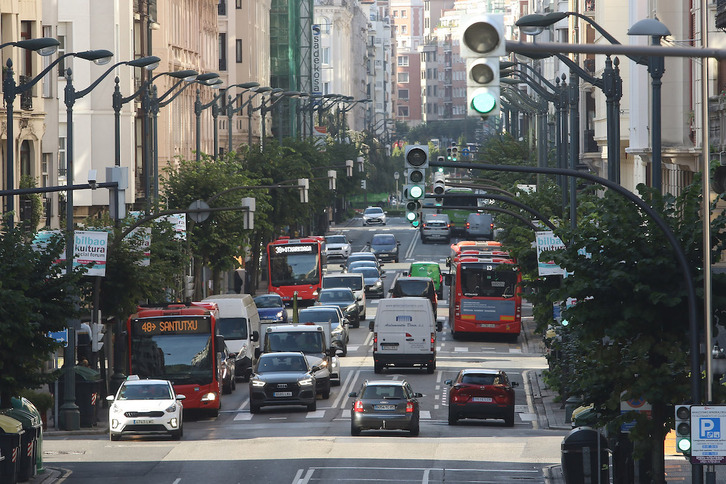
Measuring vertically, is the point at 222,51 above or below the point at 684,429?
above

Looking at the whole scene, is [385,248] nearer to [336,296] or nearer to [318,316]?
[336,296]

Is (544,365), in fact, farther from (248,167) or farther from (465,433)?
(248,167)

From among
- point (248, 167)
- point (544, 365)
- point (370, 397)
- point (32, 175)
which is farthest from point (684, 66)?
point (248, 167)

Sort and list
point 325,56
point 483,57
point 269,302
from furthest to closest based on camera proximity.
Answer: point 325,56
point 269,302
point 483,57

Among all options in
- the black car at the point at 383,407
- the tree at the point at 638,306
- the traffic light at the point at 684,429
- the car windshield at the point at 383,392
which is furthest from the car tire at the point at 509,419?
the traffic light at the point at 684,429

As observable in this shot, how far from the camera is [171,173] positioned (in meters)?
63.2

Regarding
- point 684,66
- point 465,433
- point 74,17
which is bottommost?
point 465,433

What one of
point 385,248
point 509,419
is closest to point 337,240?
point 385,248

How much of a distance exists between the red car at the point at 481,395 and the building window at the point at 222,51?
66730 mm

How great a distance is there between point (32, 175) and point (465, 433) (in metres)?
18.8

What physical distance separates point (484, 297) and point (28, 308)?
109 feet

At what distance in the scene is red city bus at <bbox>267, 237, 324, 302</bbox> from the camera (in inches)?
2719

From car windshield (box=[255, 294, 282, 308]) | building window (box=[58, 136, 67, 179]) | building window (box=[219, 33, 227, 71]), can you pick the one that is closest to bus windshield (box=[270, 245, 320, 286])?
car windshield (box=[255, 294, 282, 308])

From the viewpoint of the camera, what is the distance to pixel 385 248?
305 feet
